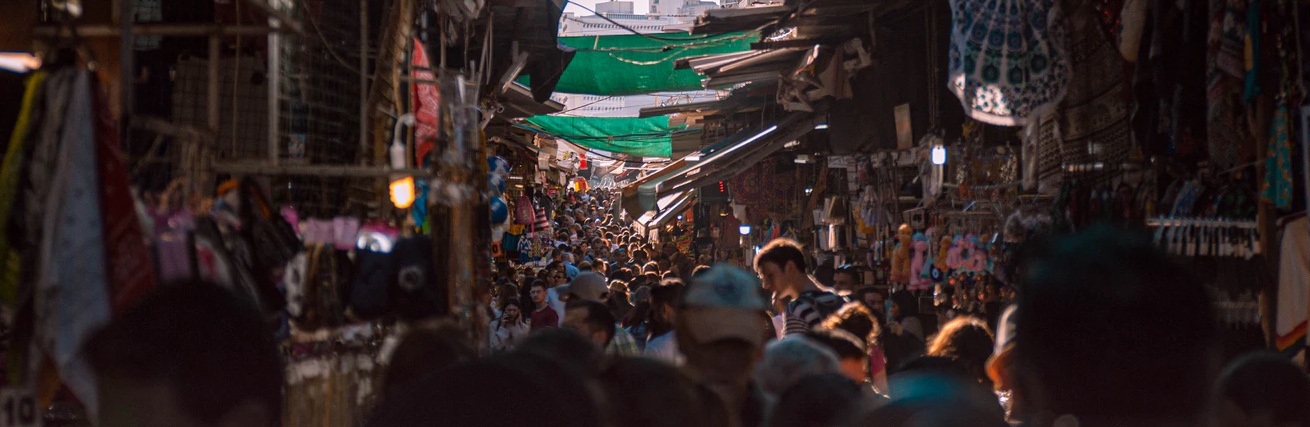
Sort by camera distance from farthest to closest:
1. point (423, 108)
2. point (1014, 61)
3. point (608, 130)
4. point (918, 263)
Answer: point (608, 130) < point (918, 263) < point (423, 108) < point (1014, 61)

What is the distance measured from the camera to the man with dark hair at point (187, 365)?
5.43 ft

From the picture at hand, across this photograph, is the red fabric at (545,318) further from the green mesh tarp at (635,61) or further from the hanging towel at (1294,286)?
the hanging towel at (1294,286)

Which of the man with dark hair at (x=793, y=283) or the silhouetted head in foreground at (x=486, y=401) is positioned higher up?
the silhouetted head in foreground at (x=486, y=401)

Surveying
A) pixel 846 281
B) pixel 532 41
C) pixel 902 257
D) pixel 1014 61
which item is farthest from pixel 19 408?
pixel 532 41

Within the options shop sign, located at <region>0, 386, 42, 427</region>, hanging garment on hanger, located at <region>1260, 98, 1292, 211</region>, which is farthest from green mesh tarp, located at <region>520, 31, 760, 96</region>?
shop sign, located at <region>0, 386, 42, 427</region>

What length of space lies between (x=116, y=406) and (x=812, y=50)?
30.5 feet

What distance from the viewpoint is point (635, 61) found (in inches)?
547

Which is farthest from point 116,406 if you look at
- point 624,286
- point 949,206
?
point 624,286

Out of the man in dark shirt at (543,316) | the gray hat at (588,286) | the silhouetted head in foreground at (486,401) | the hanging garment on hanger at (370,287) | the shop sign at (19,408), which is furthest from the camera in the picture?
the man in dark shirt at (543,316)

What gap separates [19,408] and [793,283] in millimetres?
3929

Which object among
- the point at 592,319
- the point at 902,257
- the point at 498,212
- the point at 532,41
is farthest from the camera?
the point at 532,41

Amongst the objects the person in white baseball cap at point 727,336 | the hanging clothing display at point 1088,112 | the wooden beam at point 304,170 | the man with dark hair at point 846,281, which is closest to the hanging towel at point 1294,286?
the hanging clothing display at point 1088,112

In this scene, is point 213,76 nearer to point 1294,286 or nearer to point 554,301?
point 1294,286

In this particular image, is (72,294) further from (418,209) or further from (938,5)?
(938,5)
